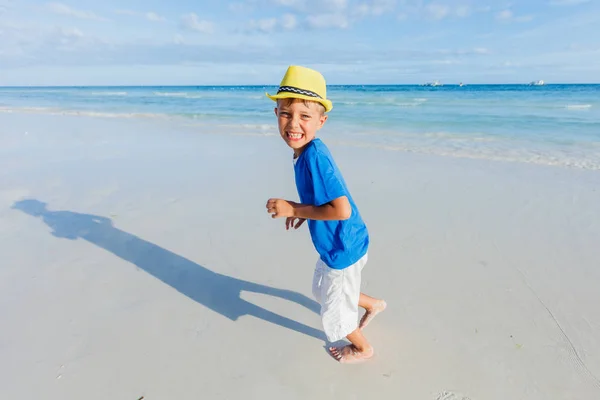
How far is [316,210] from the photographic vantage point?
170 cm

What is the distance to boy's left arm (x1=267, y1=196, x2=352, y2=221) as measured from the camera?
5.46ft

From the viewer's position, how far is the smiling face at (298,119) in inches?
66.6

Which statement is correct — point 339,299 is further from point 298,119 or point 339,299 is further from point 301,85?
point 301,85

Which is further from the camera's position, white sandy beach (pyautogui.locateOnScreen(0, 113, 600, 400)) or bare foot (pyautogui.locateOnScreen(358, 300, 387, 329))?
bare foot (pyautogui.locateOnScreen(358, 300, 387, 329))

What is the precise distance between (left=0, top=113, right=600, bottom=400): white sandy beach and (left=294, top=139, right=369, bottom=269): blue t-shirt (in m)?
0.67

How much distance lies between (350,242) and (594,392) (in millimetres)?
1423

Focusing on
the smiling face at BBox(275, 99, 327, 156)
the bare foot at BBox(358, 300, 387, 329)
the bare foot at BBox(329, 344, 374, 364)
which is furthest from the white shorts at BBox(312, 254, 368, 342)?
the smiling face at BBox(275, 99, 327, 156)

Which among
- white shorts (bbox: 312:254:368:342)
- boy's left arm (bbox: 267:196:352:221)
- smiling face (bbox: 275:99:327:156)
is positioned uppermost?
smiling face (bbox: 275:99:327:156)

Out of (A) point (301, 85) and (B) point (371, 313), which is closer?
(A) point (301, 85)

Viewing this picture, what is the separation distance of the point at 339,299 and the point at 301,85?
1.08m

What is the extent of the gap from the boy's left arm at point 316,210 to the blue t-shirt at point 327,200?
0.02 meters

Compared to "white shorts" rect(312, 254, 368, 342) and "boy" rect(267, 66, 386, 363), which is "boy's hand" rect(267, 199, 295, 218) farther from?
"white shorts" rect(312, 254, 368, 342)

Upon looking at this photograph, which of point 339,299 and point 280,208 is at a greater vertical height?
point 280,208

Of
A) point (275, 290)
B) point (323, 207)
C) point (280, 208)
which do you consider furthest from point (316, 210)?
point (275, 290)
